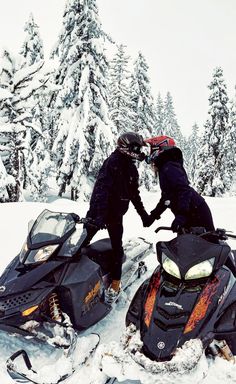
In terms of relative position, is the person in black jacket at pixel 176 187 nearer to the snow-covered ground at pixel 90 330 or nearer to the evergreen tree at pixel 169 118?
the snow-covered ground at pixel 90 330

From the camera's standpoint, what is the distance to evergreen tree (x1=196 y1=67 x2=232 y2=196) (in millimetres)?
28028

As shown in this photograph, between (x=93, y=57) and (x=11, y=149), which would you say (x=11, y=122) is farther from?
(x=93, y=57)

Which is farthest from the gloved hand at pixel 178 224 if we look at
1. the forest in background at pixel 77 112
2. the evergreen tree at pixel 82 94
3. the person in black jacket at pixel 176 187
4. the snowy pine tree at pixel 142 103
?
the snowy pine tree at pixel 142 103

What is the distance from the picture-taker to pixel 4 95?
10438 millimetres

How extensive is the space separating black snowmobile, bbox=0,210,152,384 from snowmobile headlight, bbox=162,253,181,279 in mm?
940

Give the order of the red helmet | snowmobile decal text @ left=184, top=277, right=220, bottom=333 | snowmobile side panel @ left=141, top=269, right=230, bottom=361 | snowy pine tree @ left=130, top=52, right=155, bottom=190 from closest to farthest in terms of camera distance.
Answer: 1. snowmobile side panel @ left=141, top=269, right=230, bottom=361
2. snowmobile decal text @ left=184, top=277, right=220, bottom=333
3. the red helmet
4. snowy pine tree @ left=130, top=52, right=155, bottom=190

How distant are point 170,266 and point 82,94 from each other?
16.9m

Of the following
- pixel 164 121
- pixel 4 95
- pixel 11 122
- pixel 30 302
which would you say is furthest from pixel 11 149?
pixel 164 121

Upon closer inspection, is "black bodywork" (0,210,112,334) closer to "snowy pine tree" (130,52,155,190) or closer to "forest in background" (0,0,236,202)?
"forest in background" (0,0,236,202)

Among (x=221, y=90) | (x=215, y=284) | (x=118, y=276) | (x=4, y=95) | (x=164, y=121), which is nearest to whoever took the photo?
(x=215, y=284)

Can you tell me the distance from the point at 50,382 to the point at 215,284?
1.67 metres

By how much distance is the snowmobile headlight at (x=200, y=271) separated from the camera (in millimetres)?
3199

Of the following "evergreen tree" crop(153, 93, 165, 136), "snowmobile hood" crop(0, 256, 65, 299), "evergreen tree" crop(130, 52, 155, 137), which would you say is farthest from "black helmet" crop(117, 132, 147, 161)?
"evergreen tree" crop(153, 93, 165, 136)

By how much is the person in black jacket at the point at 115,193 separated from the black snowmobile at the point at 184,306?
1.12 meters
